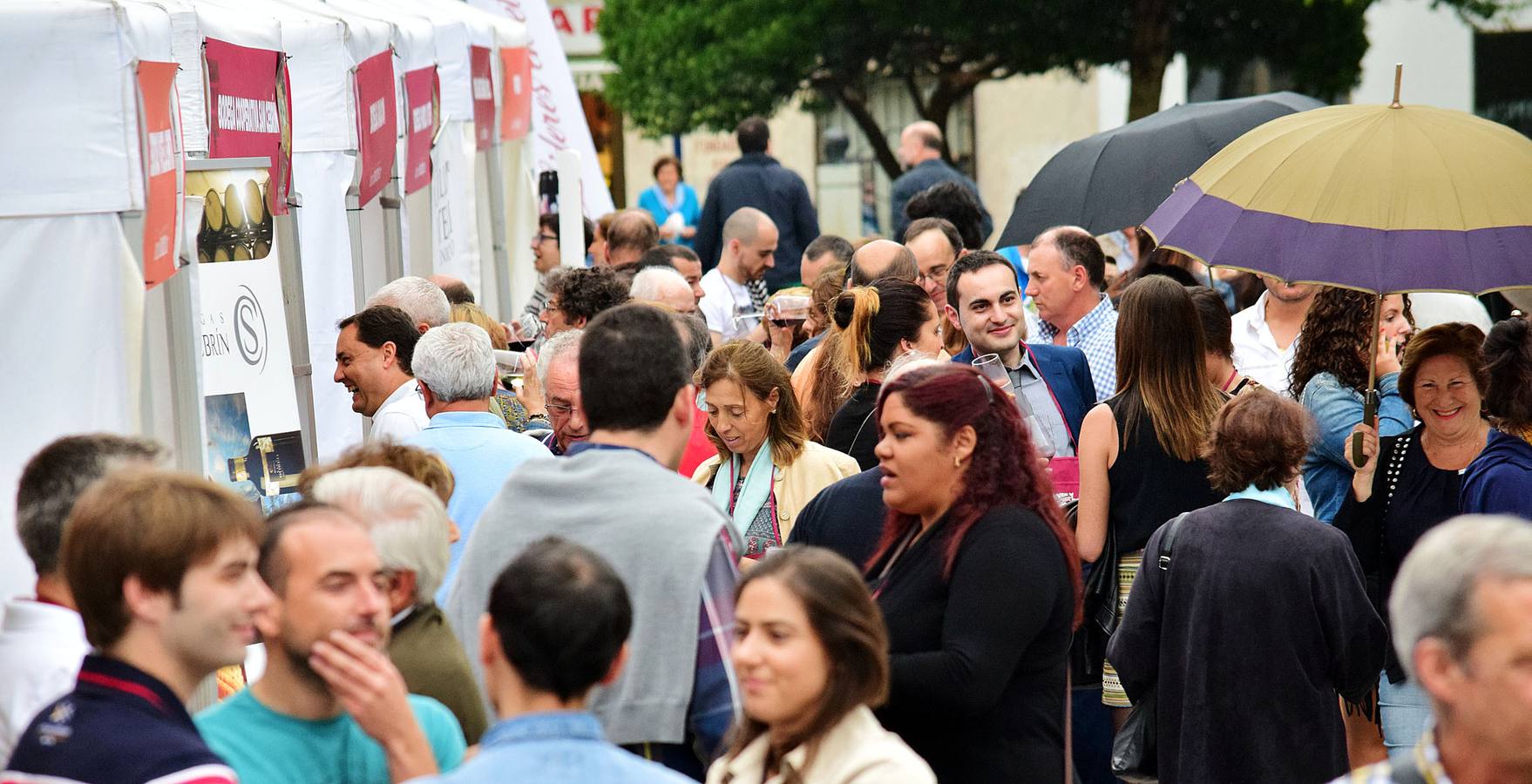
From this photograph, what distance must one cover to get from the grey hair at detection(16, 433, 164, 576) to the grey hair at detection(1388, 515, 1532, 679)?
221 cm

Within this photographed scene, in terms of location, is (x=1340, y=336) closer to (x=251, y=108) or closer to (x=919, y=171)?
(x=251, y=108)

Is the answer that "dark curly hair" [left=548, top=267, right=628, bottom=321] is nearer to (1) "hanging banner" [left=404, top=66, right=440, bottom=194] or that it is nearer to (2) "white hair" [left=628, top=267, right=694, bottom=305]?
(2) "white hair" [left=628, top=267, right=694, bottom=305]

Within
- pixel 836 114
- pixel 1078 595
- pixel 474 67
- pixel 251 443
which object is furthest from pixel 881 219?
pixel 1078 595

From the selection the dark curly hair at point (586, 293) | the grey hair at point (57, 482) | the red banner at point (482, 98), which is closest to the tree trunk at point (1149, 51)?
the red banner at point (482, 98)

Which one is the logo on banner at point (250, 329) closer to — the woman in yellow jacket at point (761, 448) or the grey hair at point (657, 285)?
the woman in yellow jacket at point (761, 448)

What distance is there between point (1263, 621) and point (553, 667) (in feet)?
8.85

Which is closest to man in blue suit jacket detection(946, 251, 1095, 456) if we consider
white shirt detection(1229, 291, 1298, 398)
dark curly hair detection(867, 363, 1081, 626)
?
white shirt detection(1229, 291, 1298, 398)

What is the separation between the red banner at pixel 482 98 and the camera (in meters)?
11.0

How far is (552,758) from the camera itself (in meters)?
2.41

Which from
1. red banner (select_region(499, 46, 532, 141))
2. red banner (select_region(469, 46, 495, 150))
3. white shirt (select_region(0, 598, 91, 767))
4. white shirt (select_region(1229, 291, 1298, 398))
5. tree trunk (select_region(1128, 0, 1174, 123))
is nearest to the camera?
white shirt (select_region(0, 598, 91, 767))

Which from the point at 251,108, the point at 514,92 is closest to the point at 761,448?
the point at 251,108

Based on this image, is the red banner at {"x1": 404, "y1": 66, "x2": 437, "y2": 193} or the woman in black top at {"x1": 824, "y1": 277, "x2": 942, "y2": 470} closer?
the woman in black top at {"x1": 824, "y1": 277, "x2": 942, "y2": 470}

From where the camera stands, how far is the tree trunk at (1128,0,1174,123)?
60.4 feet

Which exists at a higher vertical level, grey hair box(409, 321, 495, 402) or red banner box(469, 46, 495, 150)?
red banner box(469, 46, 495, 150)
